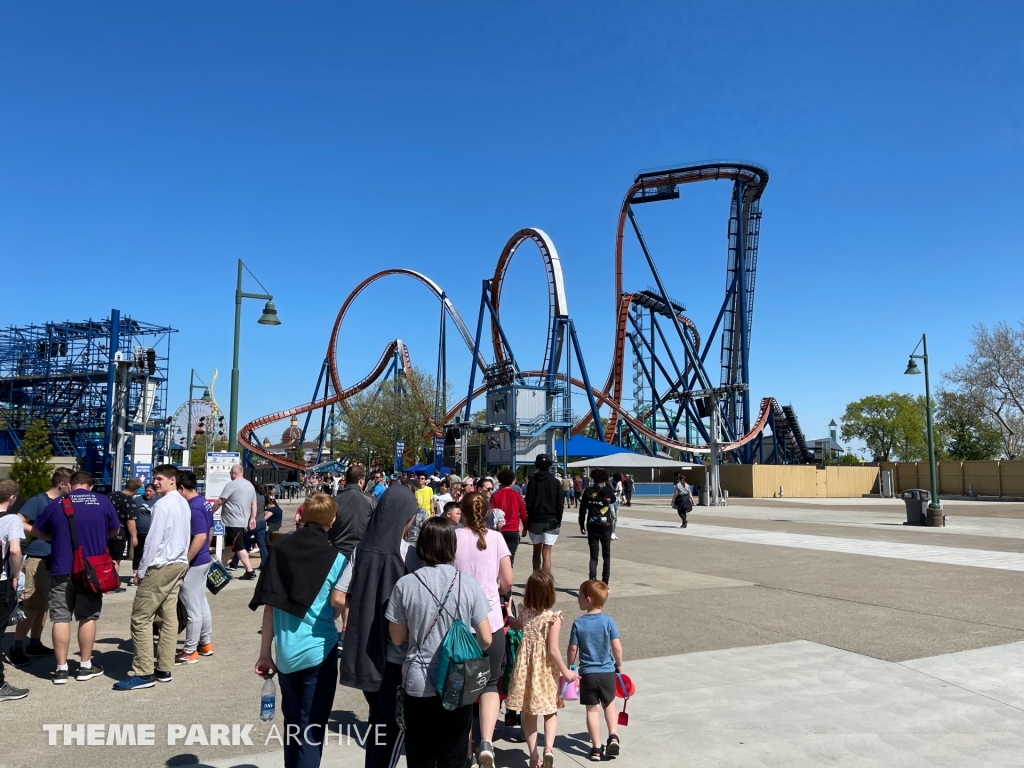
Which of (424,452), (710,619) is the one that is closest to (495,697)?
(710,619)

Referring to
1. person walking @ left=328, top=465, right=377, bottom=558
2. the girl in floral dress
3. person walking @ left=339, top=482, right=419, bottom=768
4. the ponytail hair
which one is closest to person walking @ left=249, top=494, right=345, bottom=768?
person walking @ left=339, top=482, right=419, bottom=768

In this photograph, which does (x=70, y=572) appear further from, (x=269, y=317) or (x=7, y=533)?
(x=269, y=317)

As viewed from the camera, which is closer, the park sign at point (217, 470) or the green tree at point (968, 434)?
the park sign at point (217, 470)

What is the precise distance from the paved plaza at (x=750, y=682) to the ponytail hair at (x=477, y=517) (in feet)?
3.94

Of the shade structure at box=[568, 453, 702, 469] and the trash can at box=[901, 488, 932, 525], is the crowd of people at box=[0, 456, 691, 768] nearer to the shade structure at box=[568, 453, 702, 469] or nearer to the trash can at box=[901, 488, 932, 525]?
the trash can at box=[901, 488, 932, 525]

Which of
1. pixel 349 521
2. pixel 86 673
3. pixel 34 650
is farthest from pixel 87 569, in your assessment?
pixel 349 521

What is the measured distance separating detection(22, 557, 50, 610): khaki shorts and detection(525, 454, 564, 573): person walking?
4.80 m

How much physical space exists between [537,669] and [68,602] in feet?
13.0

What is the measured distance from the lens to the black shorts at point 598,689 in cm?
429

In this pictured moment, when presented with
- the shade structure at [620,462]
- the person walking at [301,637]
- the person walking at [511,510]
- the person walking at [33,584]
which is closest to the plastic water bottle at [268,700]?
the person walking at [301,637]

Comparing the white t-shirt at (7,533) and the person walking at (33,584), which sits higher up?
the white t-shirt at (7,533)

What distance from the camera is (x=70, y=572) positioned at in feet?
19.0

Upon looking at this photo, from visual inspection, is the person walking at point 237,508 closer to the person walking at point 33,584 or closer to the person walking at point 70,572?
the person walking at point 33,584

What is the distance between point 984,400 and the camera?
4769cm
